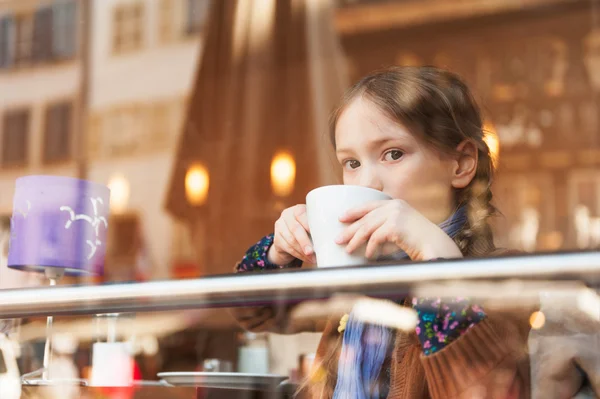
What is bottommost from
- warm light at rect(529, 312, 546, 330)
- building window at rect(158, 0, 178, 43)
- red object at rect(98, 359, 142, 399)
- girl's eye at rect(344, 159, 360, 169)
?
red object at rect(98, 359, 142, 399)

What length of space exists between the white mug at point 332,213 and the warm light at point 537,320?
0.14 meters

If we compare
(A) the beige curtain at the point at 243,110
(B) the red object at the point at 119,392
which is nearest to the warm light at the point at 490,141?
(B) the red object at the point at 119,392

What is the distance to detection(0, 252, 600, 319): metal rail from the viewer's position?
0.36 meters

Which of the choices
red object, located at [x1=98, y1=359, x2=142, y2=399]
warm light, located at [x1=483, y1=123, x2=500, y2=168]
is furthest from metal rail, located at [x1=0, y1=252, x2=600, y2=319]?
warm light, located at [x1=483, y1=123, x2=500, y2=168]

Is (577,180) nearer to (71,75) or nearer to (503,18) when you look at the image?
(503,18)

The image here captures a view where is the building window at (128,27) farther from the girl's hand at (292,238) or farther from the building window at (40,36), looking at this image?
the girl's hand at (292,238)

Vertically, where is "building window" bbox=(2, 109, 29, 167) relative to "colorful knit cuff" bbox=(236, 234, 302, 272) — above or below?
above

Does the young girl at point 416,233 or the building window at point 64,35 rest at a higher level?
the building window at point 64,35

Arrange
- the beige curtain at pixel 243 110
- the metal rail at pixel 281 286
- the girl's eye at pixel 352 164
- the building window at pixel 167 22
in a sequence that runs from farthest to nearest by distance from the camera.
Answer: the building window at pixel 167 22
the beige curtain at pixel 243 110
the girl's eye at pixel 352 164
the metal rail at pixel 281 286

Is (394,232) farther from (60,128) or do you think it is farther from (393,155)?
(60,128)

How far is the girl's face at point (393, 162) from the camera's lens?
767mm

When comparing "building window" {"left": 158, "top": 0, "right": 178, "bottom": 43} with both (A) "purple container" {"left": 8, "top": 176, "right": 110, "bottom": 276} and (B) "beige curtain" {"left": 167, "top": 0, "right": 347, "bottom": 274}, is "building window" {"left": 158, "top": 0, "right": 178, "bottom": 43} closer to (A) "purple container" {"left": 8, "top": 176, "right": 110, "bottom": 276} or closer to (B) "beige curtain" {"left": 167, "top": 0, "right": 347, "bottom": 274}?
(B) "beige curtain" {"left": 167, "top": 0, "right": 347, "bottom": 274}

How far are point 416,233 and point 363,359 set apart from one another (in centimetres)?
18

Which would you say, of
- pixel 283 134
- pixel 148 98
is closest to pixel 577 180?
pixel 283 134
